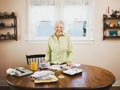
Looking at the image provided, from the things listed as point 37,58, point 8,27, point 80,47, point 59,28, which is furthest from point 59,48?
point 8,27

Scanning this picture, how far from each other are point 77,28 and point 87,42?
1.18 ft

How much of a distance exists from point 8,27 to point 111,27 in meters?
2.03

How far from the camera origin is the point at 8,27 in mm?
4203

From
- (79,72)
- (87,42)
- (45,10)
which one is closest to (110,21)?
(87,42)

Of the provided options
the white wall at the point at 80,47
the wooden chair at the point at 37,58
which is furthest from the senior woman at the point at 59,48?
the white wall at the point at 80,47

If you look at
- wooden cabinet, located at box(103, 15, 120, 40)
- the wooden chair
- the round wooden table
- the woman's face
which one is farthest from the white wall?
the round wooden table

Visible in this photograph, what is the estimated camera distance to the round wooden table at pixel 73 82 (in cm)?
226

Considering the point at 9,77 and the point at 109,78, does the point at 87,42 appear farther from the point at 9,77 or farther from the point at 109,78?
the point at 9,77

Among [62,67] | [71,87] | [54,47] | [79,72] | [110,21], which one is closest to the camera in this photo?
[71,87]

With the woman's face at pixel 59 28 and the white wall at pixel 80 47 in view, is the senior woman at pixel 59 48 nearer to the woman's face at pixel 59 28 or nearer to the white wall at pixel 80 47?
the woman's face at pixel 59 28

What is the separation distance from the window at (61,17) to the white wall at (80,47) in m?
0.13

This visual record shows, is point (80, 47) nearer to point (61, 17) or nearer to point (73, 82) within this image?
point (61, 17)

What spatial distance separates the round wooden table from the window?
1799 millimetres

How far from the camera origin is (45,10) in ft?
14.1
